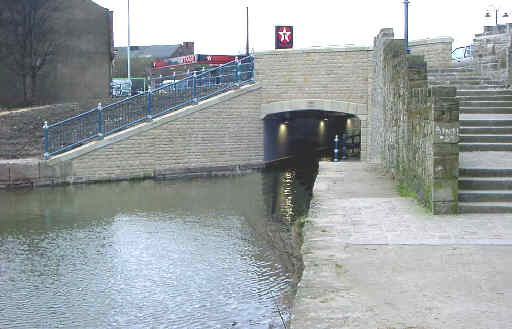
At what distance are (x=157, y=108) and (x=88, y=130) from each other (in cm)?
271

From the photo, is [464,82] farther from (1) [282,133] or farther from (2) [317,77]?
(1) [282,133]

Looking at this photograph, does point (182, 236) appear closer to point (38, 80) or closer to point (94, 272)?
point (94, 272)

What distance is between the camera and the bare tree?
3058 cm

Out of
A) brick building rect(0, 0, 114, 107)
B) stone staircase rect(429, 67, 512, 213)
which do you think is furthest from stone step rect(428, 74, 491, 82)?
brick building rect(0, 0, 114, 107)

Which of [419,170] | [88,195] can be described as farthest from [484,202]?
[88,195]

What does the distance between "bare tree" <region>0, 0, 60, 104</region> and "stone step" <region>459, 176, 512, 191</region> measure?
84.4ft

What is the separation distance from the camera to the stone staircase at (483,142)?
369 inches

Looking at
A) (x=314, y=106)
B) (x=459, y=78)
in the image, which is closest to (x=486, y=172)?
(x=459, y=78)

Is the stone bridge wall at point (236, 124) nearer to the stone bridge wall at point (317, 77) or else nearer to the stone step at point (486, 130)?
the stone bridge wall at point (317, 77)

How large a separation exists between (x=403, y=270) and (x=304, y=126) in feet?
86.9

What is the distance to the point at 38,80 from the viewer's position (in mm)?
31812

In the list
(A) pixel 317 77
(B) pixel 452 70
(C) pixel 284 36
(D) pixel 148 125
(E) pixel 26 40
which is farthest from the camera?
(E) pixel 26 40

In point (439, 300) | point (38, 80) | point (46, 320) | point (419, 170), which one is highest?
point (38, 80)

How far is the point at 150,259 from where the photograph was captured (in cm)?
963
